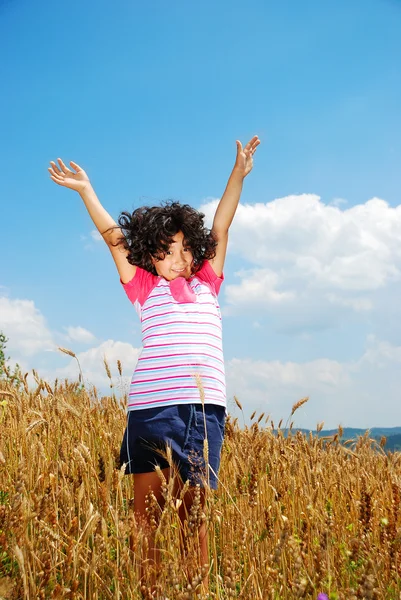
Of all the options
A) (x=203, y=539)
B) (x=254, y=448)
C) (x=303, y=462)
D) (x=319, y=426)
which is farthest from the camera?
(x=319, y=426)

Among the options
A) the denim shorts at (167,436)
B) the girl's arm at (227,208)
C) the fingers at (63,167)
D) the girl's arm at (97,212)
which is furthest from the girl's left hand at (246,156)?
the denim shorts at (167,436)

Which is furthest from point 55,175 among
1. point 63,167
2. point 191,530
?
point 191,530

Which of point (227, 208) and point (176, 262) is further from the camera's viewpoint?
point (227, 208)

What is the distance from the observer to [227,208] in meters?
3.27

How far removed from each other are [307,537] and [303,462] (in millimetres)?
982

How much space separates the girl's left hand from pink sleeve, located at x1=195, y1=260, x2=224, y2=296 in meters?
0.67

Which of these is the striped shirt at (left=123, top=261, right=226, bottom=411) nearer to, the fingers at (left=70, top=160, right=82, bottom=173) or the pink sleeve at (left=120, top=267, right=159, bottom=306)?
the pink sleeve at (left=120, top=267, right=159, bottom=306)

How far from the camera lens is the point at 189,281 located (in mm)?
3008

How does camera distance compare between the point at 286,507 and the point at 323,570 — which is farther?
the point at 286,507

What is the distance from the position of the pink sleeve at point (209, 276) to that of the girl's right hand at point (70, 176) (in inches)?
36.2

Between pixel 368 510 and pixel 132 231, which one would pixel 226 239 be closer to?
pixel 132 231

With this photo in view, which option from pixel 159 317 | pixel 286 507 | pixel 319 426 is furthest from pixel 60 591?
pixel 319 426

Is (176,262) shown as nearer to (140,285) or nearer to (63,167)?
(140,285)

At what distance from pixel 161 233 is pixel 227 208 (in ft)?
1.50
